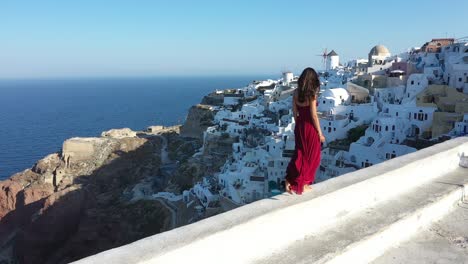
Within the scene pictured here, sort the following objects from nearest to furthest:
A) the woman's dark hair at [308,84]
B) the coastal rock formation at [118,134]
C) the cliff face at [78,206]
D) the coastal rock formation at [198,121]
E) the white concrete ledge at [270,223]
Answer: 1. the white concrete ledge at [270,223]
2. the woman's dark hair at [308,84]
3. the cliff face at [78,206]
4. the coastal rock formation at [118,134]
5. the coastal rock formation at [198,121]

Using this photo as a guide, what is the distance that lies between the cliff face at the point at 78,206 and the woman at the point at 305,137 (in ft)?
77.8

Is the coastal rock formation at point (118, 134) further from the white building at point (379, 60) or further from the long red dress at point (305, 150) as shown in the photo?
the long red dress at point (305, 150)

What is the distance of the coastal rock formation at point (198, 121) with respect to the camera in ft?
154

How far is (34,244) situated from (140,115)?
67.0m

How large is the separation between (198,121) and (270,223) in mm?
44791

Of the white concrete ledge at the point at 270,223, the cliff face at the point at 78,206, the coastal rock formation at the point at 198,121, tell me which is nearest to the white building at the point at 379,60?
the coastal rock formation at the point at 198,121

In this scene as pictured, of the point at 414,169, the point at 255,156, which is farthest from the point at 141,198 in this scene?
the point at 414,169

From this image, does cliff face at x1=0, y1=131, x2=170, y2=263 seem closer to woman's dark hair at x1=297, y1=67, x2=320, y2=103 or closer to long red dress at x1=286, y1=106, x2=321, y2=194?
long red dress at x1=286, y1=106, x2=321, y2=194

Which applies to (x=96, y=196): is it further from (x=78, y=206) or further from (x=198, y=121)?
(x=198, y=121)

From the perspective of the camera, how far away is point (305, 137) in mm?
3814

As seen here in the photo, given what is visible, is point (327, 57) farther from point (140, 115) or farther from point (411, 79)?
point (140, 115)

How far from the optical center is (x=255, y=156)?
26.5 metres

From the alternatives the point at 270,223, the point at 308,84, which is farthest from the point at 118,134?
the point at 270,223

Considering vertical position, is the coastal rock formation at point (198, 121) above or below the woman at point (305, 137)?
below
